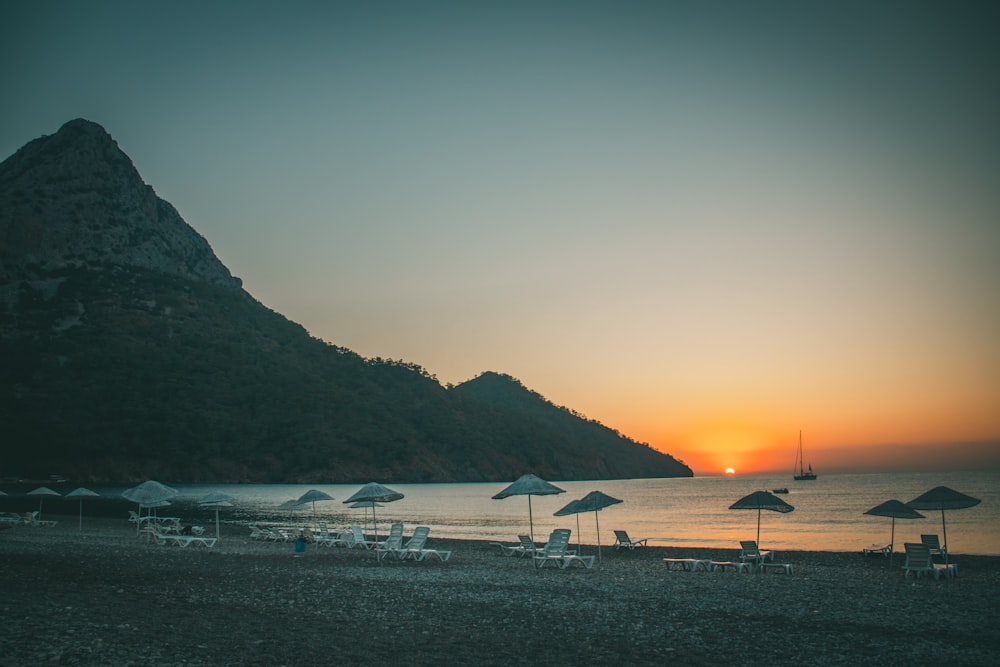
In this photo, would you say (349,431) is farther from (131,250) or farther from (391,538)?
(391,538)

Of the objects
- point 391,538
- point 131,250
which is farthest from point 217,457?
point 391,538

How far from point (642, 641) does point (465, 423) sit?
415ft

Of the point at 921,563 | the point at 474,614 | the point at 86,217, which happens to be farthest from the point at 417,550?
the point at 86,217

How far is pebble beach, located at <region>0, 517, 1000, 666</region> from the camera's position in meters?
8.41

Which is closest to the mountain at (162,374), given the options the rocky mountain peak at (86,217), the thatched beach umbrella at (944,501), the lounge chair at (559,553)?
the rocky mountain peak at (86,217)

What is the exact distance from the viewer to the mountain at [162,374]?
8806 cm

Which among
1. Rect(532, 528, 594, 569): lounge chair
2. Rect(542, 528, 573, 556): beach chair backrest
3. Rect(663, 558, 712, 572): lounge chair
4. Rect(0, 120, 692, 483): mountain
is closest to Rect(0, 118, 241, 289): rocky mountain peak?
Rect(0, 120, 692, 483): mountain

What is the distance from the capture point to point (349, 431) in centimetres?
10950

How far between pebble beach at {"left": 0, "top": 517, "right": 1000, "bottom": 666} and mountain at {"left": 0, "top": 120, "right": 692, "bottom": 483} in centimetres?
7774

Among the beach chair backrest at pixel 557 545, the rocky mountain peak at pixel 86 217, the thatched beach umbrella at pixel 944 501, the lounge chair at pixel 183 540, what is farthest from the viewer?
the rocky mountain peak at pixel 86 217

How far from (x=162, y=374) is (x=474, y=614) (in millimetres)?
91118

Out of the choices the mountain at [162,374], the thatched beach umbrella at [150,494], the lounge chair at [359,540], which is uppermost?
the mountain at [162,374]

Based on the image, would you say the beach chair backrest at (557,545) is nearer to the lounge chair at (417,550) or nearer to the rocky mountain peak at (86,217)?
the lounge chair at (417,550)

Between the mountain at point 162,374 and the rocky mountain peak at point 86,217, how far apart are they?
0.91ft
